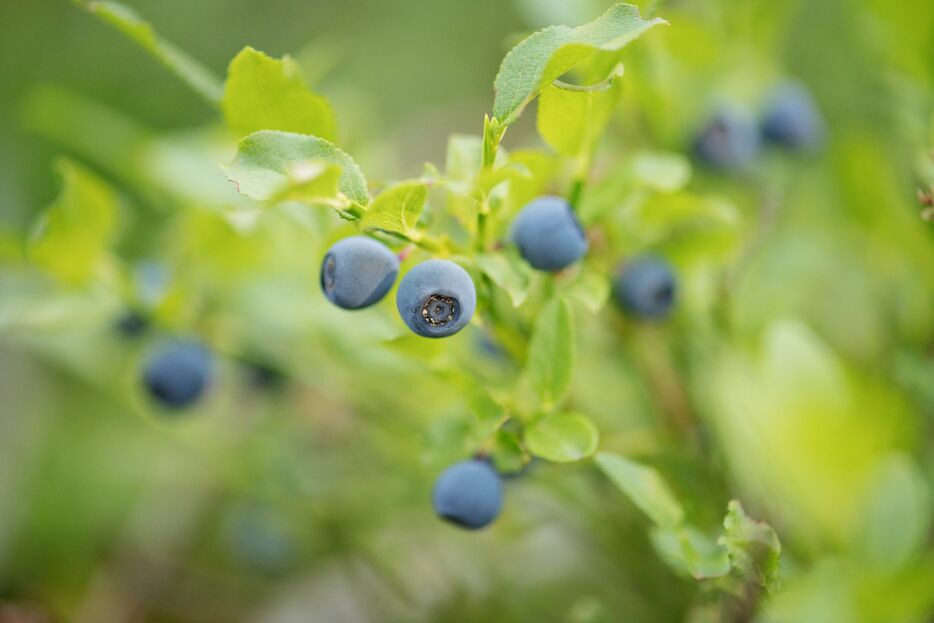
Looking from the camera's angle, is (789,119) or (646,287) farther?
(789,119)

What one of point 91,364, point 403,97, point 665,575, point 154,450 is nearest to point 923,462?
point 665,575

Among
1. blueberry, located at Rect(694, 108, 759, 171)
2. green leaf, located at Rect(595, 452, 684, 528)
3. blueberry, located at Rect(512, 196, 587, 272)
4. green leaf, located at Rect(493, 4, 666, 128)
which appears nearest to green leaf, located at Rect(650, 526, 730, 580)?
green leaf, located at Rect(595, 452, 684, 528)

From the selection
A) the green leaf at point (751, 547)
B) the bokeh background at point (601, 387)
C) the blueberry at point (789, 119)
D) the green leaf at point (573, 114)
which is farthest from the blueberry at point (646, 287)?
the blueberry at point (789, 119)

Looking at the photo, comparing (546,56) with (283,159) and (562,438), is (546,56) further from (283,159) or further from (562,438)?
(562,438)

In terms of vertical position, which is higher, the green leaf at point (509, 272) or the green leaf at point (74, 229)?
the green leaf at point (509, 272)

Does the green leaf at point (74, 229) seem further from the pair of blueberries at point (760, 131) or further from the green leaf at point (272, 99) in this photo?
the pair of blueberries at point (760, 131)

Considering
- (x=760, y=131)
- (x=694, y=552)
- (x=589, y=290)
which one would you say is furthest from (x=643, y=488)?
(x=760, y=131)
